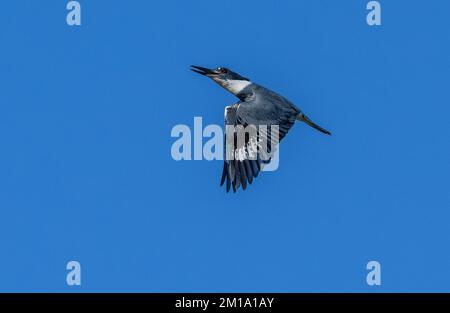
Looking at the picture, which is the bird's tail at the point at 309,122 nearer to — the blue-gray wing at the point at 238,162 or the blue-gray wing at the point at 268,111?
the blue-gray wing at the point at 268,111

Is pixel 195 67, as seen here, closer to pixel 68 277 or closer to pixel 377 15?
pixel 377 15

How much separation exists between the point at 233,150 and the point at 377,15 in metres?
2.67

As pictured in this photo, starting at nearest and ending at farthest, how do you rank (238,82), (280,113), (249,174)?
(249,174)
(280,113)
(238,82)

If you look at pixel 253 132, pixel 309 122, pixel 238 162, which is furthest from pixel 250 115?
pixel 309 122

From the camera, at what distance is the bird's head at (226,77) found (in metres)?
14.1

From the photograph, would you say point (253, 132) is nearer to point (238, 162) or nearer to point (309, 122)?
point (238, 162)

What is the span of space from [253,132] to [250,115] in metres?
0.22

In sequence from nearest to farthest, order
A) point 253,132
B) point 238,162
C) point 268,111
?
1. point 238,162
2. point 253,132
3. point 268,111

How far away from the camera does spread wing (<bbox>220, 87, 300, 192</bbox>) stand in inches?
484

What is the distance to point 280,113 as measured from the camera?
514 inches

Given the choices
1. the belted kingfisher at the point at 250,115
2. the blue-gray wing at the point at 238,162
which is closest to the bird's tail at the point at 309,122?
the belted kingfisher at the point at 250,115

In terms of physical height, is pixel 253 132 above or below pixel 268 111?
below

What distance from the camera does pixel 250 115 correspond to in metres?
12.7

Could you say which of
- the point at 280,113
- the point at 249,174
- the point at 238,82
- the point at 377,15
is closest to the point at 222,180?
the point at 249,174
